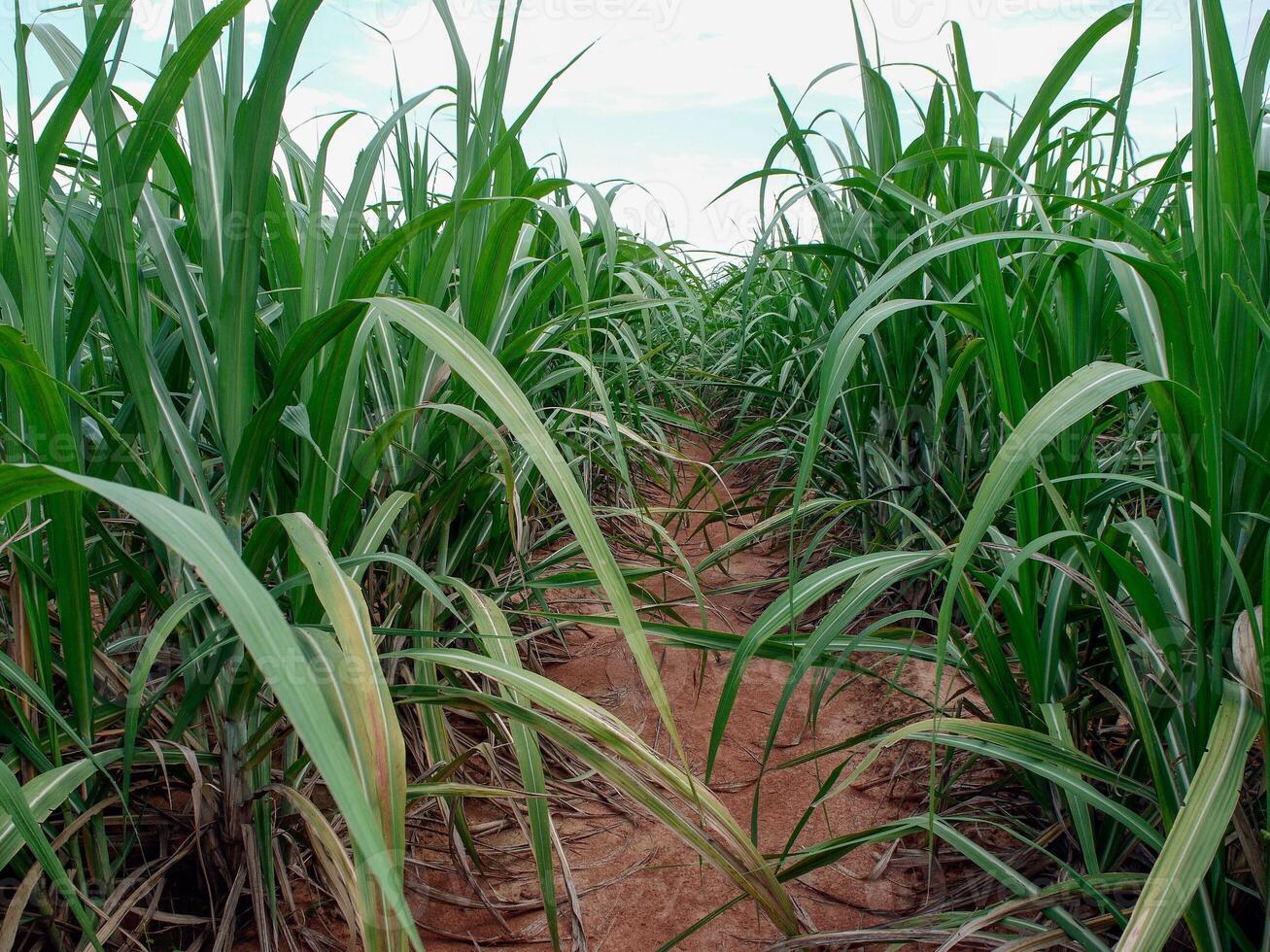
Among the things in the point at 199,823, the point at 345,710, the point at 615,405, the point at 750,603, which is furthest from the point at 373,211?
the point at 345,710

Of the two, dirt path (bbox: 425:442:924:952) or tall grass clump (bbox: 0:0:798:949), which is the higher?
tall grass clump (bbox: 0:0:798:949)

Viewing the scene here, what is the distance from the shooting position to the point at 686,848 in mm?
830

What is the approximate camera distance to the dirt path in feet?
2.35

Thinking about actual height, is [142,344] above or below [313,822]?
above

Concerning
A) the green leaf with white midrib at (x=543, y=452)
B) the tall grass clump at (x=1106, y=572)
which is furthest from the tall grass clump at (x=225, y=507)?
the tall grass clump at (x=1106, y=572)

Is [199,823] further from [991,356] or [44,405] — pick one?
[991,356]

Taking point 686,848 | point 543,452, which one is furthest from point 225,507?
point 686,848

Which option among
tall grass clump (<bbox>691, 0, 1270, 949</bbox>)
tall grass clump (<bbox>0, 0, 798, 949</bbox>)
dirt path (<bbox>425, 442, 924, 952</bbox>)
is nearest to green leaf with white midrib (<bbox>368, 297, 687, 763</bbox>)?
tall grass clump (<bbox>0, 0, 798, 949</bbox>)

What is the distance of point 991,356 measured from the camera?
61 centimetres

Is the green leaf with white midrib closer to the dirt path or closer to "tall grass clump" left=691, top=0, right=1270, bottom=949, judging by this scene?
"tall grass clump" left=691, top=0, right=1270, bottom=949

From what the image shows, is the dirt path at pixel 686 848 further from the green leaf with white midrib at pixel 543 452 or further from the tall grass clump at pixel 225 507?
the green leaf with white midrib at pixel 543 452

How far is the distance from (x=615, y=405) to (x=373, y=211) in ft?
1.66

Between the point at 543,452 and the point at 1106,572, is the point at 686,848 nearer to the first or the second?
the point at 1106,572

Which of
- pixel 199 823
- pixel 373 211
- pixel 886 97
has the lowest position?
pixel 199 823
